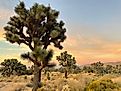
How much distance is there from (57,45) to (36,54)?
93.3 inches

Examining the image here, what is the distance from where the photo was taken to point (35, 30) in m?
22.4

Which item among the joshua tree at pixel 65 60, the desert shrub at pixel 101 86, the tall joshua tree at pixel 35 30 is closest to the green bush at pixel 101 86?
the desert shrub at pixel 101 86

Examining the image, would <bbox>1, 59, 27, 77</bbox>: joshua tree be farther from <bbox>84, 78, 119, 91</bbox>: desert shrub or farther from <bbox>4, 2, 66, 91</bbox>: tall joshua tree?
<bbox>84, 78, 119, 91</bbox>: desert shrub

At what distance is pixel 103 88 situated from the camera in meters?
15.8

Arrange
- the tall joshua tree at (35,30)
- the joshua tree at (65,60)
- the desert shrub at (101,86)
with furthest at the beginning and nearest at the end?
the joshua tree at (65,60) < the tall joshua tree at (35,30) < the desert shrub at (101,86)

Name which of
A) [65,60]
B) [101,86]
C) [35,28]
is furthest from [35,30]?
[65,60]

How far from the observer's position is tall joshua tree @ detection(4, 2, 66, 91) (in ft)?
72.9

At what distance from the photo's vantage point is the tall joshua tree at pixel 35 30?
2222cm

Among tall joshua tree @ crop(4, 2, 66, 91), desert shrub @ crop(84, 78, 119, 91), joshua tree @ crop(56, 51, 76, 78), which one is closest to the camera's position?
desert shrub @ crop(84, 78, 119, 91)

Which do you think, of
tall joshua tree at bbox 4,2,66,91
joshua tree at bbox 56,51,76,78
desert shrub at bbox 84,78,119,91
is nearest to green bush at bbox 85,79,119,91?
desert shrub at bbox 84,78,119,91

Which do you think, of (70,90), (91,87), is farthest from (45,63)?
(91,87)

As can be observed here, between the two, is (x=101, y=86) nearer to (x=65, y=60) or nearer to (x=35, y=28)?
(x=35, y=28)

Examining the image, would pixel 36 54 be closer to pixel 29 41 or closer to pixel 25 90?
pixel 29 41

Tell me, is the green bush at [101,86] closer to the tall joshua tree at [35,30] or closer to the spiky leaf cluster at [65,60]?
the tall joshua tree at [35,30]
